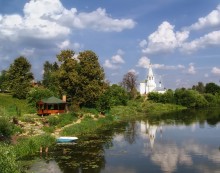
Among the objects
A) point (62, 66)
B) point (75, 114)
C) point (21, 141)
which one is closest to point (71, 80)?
point (62, 66)

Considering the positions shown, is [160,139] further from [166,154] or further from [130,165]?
[130,165]

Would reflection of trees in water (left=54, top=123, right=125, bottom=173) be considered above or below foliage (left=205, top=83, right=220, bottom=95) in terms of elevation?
below

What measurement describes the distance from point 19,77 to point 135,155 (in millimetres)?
48534

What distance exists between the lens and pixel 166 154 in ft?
115

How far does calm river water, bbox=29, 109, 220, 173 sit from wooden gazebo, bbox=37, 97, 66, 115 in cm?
1407

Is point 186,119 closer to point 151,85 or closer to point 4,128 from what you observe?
point 4,128

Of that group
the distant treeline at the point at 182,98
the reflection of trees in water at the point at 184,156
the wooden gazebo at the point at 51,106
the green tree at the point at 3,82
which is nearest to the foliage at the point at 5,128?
the reflection of trees in water at the point at 184,156

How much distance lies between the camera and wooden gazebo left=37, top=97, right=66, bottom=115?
59.9 m

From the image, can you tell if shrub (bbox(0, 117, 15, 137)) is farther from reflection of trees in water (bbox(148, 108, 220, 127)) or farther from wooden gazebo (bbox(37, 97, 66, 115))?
reflection of trees in water (bbox(148, 108, 220, 127))

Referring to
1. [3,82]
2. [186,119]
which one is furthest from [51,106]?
[3,82]

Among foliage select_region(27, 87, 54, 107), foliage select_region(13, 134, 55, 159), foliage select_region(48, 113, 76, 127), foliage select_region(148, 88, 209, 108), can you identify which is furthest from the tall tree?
foliage select_region(148, 88, 209, 108)

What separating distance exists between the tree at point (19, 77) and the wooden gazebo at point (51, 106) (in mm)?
14801

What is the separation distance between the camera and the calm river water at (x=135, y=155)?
28859 millimetres

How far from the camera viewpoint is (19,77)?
7656 cm
